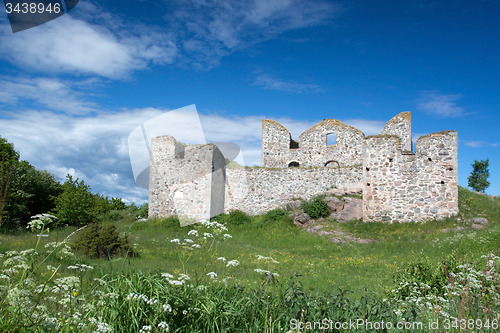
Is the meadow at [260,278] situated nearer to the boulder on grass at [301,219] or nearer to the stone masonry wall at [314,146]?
the boulder on grass at [301,219]

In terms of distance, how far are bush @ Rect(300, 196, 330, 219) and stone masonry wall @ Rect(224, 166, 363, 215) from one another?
145cm

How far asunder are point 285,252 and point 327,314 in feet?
29.5

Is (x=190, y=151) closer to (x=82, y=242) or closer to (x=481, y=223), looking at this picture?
(x=82, y=242)

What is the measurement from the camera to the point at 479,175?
39.5 meters

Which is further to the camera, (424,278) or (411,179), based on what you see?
(411,179)

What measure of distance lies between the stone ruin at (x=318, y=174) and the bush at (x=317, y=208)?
1488 mm

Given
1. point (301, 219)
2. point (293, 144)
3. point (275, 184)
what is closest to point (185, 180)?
point (275, 184)

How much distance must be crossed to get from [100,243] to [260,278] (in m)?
5.73

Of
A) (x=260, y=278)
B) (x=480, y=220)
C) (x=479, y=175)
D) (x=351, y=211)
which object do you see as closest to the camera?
(x=260, y=278)

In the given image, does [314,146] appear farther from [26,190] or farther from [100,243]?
[26,190]

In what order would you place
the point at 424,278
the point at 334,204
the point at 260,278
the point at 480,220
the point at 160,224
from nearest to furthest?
the point at 424,278 → the point at 260,278 → the point at 480,220 → the point at 334,204 → the point at 160,224

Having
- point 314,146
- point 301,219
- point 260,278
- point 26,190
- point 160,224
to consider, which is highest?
point 314,146

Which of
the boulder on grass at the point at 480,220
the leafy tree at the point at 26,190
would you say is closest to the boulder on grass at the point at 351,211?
the boulder on grass at the point at 480,220

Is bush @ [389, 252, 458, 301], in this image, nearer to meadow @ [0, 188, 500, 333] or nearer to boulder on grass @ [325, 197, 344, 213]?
meadow @ [0, 188, 500, 333]
